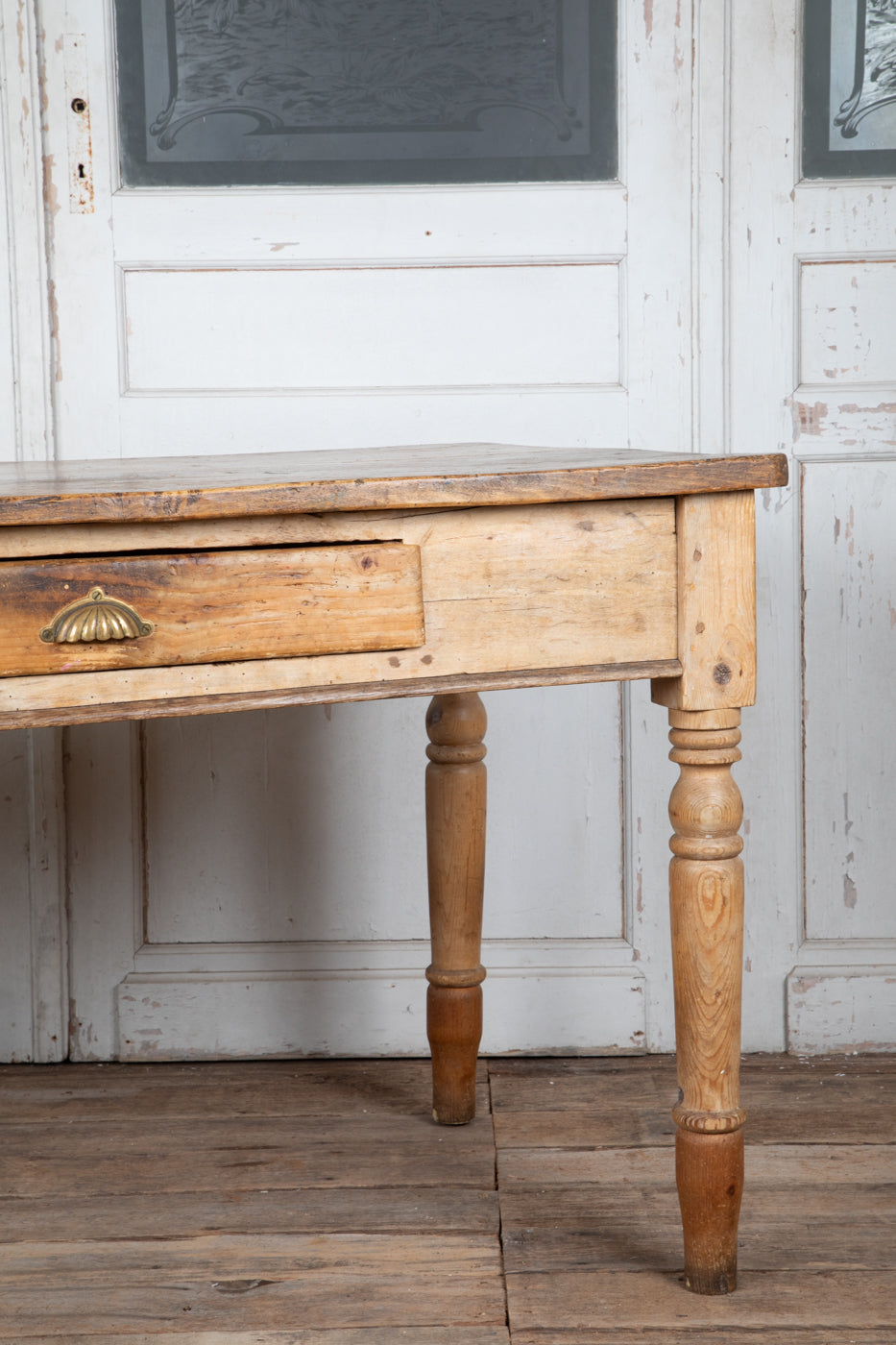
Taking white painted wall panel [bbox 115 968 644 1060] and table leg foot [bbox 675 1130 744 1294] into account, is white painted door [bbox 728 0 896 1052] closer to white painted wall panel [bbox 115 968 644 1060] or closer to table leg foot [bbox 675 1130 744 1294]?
white painted wall panel [bbox 115 968 644 1060]

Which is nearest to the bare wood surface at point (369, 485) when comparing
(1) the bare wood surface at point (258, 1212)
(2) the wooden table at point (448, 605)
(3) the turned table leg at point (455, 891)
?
(2) the wooden table at point (448, 605)

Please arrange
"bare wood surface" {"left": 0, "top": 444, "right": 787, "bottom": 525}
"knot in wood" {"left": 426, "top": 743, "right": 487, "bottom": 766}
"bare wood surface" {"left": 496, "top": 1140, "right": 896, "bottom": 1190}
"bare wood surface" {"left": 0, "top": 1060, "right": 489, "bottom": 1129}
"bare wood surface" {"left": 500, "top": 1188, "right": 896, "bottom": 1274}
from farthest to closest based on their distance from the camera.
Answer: "bare wood surface" {"left": 0, "top": 1060, "right": 489, "bottom": 1129}
"knot in wood" {"left": 426, "top": 743, "right": 487, "bottom": 766}
"bare wood surface" {"left": 496, "top": 1140, "right": 896, "bottom": 1190}
"bare wood surface" {"left": 500, "top": 1188, "right": 896, "bottom": 1274}
"bare wood surface" {"left": 0, "top": 444, "right": 787, "bottom": 525}

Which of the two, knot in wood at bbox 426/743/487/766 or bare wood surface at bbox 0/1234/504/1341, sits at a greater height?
knot in wood at bbox 426/743/487/766

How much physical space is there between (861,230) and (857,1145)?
1179 mm

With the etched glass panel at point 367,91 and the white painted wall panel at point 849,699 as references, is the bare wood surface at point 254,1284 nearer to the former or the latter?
the white painted wall panel at point 849,699

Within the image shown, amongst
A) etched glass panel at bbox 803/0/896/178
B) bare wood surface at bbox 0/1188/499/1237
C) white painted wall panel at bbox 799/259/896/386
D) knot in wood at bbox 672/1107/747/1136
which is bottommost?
bare wood surface at bbox 0/1188/499/1237

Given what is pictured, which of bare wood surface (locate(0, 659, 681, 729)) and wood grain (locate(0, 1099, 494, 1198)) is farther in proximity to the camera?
wood grain (locate(0, 1099, 494, 1198))

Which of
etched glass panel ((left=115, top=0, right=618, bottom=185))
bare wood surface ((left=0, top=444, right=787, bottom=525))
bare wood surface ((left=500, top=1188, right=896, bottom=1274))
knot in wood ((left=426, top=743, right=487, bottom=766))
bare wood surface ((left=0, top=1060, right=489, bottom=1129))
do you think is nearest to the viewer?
bare wood surface ((left=0, top=444, right=787, bottom=525))

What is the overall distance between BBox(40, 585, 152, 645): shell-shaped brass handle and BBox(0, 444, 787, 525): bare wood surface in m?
0.06

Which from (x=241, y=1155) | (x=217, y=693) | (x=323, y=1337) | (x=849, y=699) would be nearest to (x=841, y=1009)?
(x=849, y=699)

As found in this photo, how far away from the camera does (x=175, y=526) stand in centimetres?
104

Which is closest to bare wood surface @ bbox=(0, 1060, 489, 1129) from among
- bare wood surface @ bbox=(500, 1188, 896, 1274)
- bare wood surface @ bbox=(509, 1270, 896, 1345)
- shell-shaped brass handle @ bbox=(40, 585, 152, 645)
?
bare wood surface @ bbox=(500, 1188, 896, 1274)

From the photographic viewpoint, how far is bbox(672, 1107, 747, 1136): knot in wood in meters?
1.19

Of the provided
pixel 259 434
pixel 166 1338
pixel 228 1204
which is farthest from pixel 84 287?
pixel 166 1338
